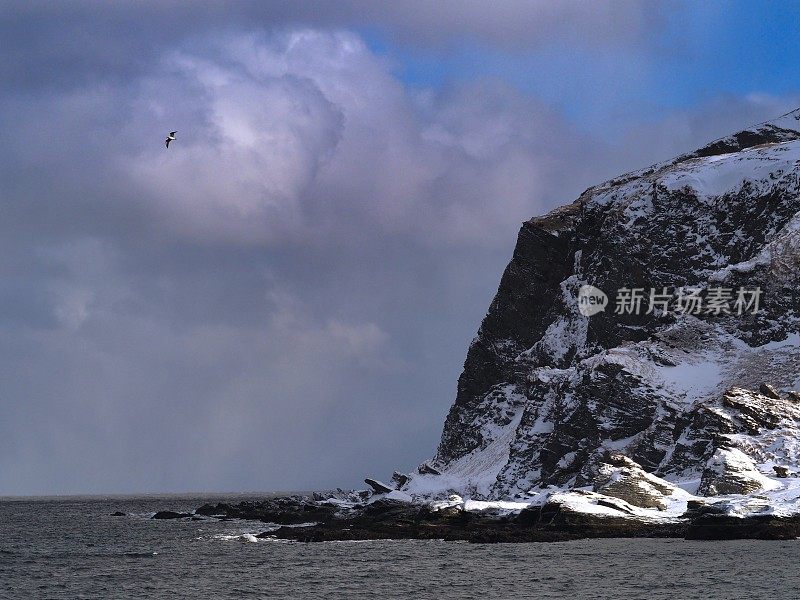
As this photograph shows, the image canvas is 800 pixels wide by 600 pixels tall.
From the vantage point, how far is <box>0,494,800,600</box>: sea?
68.4 meters

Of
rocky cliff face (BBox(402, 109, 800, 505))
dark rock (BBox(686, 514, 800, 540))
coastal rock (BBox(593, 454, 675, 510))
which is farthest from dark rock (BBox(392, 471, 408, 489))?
dark rock (BBox(686, 514, 800, 540))

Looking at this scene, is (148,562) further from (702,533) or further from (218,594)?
(702,533)

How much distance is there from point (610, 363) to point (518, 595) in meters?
82.9

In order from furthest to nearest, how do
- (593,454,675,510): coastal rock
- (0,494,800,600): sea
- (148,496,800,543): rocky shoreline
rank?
(593,454,675,510): coastal rock
(148,496,800,543): rocky shoreline
(0,494,800,600): sea

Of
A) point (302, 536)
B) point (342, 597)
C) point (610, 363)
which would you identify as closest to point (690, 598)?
point (342, 597)

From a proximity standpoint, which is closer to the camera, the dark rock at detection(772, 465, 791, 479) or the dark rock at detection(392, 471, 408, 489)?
the dark rock at detection(772, 465, 791, 479)

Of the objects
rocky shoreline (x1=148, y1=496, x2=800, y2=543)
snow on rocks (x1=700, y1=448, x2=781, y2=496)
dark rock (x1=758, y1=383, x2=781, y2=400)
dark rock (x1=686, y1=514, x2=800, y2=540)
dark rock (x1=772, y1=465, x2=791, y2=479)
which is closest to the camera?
dark rock (x1=686, y1=514, x2=800, y2=540)

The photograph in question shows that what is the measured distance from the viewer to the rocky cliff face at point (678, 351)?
12700cm

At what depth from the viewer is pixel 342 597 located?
2680 inches

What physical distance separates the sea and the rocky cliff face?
85.9 feet

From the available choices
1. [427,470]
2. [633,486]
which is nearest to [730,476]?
[633,486]

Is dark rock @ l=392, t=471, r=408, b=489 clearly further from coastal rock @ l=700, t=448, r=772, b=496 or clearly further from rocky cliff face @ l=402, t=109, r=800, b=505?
coastal rock @ l=700, t=448, r=772, b=496

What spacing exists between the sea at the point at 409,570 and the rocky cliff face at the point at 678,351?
85.9 ft

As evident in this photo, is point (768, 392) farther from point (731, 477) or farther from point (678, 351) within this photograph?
point (731, 477)
